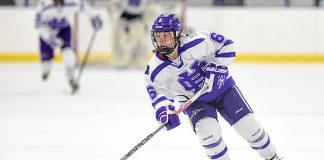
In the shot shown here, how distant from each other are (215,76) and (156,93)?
29 centimetres

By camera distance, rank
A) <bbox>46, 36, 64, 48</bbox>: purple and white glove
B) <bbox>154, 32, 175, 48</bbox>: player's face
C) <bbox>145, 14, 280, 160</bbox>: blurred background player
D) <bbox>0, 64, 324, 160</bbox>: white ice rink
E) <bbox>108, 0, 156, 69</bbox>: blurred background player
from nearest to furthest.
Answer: <bbox>154, 32, 175, 48</bbox>: player's face → <bbox>145, 14, 280, 160</bbox>: blurred background player → <bbox>0, 64, 324, 160</bbox>: white ice rink → <bbox>46, 36, 64, 48</bbox>: purple and white glove → <bbox>108, 0, 156, 69</bbox>: blurred background player

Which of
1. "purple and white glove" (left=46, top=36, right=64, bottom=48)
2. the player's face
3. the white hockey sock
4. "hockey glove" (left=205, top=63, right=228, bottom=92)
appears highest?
the player's face

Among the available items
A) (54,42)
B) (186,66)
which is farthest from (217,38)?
(54,42)

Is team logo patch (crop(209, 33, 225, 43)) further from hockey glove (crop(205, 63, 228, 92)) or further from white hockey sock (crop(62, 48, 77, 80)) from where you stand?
white hockey sock (crop(62, 48, 77, 80))

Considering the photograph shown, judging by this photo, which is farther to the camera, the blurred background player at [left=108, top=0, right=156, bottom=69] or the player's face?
the blurred background player at [left=108, top=0, right=156, bottom=69]

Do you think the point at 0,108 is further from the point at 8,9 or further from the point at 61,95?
the point at 8,9

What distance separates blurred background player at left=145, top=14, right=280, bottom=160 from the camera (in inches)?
137

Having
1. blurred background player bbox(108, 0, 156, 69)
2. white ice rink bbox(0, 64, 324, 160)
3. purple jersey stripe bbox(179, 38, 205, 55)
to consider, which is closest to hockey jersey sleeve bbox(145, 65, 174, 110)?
purple jersey stripe bbox(179, 38, 205, 55)

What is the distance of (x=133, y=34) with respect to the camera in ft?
34.1

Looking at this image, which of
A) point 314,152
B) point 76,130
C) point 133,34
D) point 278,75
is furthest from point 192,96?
point 133,34

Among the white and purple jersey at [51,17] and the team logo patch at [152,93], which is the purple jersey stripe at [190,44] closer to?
the team logo patch at [152,93]

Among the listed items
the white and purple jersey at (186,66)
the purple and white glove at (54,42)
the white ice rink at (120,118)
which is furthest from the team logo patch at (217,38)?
the purple and white glove at (54,42)

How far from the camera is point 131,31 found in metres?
10.4

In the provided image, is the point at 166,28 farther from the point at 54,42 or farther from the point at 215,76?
the point at 54,42
